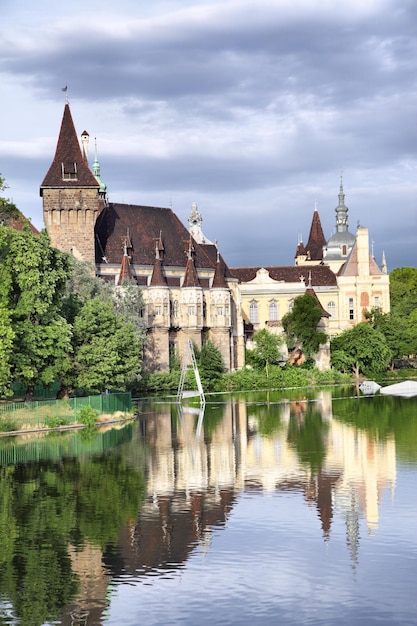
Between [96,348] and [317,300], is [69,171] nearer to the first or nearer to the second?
[317,300]

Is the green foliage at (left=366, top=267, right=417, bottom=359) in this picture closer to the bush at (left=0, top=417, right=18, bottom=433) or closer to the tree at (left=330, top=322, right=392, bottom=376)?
the tree at (left=330, top=322, right=392, bottom=376)

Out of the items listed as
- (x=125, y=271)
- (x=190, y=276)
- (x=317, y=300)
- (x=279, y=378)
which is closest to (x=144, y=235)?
(x=190, y=276)

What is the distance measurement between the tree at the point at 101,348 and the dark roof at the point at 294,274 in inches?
2528

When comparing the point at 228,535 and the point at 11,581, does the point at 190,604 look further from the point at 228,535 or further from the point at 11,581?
the point at 228,535

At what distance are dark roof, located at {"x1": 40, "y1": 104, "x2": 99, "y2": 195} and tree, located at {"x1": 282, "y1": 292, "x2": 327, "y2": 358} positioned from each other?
2526 cm

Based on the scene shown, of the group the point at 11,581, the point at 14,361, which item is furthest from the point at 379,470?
the point at 14,361

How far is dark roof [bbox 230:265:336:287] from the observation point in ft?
405

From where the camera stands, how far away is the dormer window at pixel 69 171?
9369 centimetres

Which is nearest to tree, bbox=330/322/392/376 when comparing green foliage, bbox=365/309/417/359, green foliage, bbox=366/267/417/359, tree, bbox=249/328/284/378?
green foliage, bbox=365/309/417/359

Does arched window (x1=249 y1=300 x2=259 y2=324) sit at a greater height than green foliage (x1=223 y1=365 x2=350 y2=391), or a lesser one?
greater

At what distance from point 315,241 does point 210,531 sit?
128 meters

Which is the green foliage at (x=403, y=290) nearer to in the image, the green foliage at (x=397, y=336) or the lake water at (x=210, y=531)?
the green foliage at (x=397, y=336)

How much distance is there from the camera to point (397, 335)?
108 m

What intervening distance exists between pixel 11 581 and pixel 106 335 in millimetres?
38952
